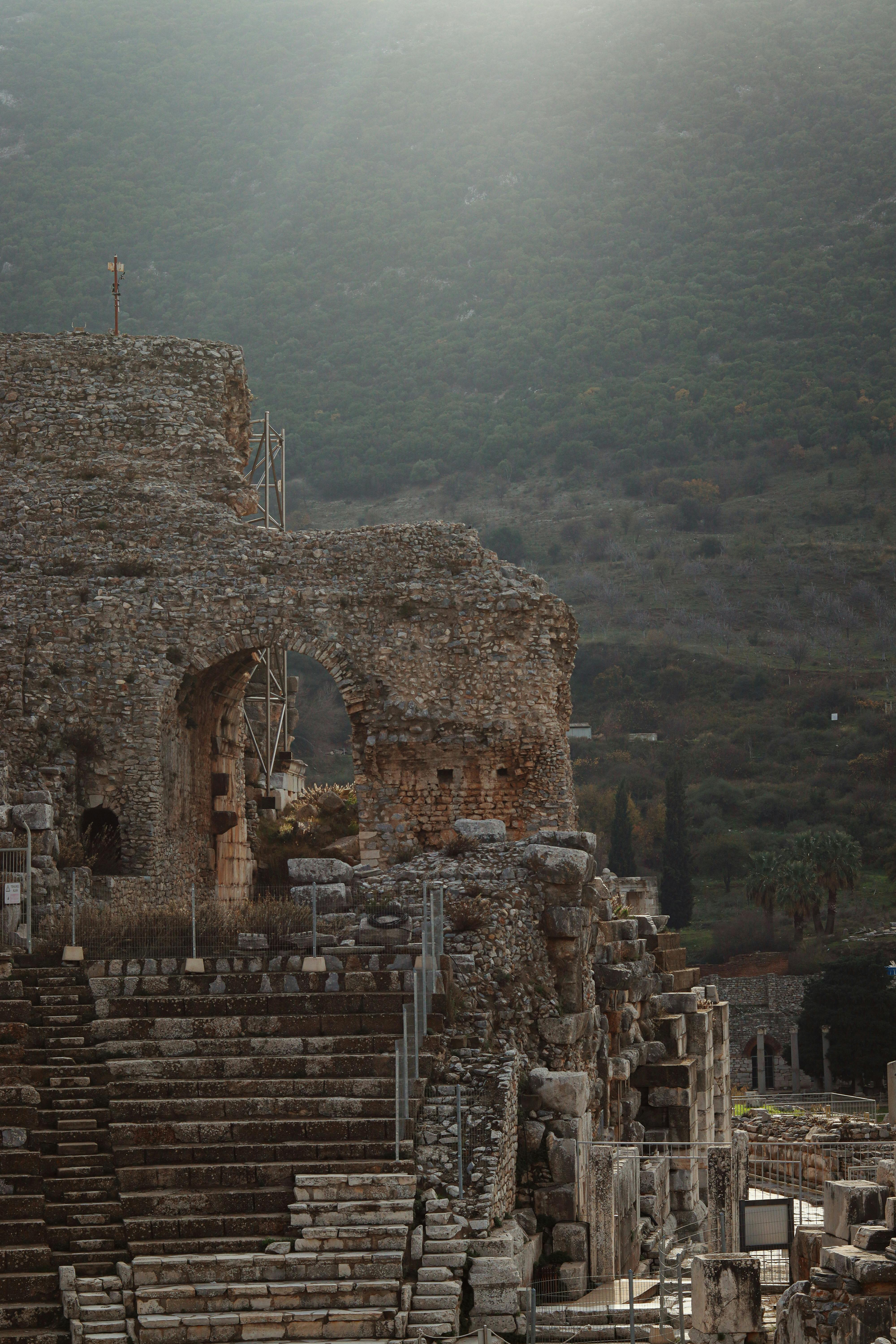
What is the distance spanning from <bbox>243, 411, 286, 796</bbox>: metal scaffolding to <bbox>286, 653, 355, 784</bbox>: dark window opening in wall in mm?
33106

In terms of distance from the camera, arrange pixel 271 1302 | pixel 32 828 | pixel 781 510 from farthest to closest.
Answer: pixel 781 510 → pixel 32 828 → pixel 271 1302

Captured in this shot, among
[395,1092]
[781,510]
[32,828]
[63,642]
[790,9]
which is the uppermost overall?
[790,9]

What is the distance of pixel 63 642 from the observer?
27.6 m

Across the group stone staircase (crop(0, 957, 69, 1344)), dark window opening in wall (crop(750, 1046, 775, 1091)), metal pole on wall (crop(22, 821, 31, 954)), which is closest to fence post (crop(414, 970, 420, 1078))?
stone staircase (crop(0, 957, 69, 1344))

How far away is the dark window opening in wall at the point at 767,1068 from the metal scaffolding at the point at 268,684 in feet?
86.9

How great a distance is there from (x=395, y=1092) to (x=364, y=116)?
394ft

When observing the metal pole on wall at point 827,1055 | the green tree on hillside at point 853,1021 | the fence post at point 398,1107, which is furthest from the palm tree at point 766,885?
the fence post at point 398,1107

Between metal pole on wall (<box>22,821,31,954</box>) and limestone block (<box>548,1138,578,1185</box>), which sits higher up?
metal pole on wall (<box>22,821,31,954</box>)

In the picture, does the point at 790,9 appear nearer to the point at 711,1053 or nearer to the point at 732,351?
the point at 732,351

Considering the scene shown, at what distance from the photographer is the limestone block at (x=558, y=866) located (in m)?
20.5

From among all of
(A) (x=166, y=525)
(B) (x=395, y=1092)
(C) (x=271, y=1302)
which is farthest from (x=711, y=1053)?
(C) (x=271, y=1302)

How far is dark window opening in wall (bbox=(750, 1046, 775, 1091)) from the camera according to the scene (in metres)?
58.2

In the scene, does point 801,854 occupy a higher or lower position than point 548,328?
lower

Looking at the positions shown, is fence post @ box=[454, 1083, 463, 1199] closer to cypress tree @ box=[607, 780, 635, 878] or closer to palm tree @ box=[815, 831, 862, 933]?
cypress tree @ box=[607, 780, 635, 878]
